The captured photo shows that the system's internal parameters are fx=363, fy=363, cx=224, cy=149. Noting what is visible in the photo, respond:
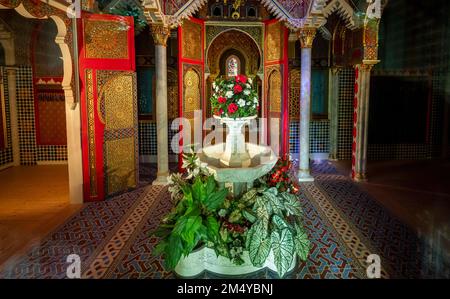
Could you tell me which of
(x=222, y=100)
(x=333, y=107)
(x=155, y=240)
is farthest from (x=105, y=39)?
(x=333, y=107)

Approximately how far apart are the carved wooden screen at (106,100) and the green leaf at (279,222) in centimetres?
367

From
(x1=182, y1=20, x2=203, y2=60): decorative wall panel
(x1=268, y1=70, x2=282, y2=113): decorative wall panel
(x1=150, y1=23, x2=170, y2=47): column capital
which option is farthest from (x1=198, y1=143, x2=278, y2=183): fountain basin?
(x1=268, y1=70, x2=282, y2=113): decorative wall panel

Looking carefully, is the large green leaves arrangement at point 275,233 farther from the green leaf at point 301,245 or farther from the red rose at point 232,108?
the red rose at point 232,108

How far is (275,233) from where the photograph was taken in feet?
12.2

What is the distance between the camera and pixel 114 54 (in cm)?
627

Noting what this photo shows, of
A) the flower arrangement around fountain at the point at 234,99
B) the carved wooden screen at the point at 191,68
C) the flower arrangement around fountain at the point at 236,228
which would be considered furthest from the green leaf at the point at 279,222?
the carved wooden screen at the point at 191,68

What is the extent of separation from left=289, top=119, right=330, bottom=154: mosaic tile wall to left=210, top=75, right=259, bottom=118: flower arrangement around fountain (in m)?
5.74

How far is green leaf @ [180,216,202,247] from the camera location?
359cm

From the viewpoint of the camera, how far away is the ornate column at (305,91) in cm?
767

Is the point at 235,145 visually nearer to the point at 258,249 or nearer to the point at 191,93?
the point at 258,249

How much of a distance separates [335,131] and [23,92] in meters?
8.08

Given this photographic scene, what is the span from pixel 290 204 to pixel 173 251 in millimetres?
1412

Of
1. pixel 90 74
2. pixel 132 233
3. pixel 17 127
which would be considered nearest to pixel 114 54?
pixel 90 74

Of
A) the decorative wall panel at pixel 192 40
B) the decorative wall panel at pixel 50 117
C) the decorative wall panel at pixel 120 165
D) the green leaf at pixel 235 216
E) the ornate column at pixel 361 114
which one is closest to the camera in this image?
the green leaf at pixel 235 216
